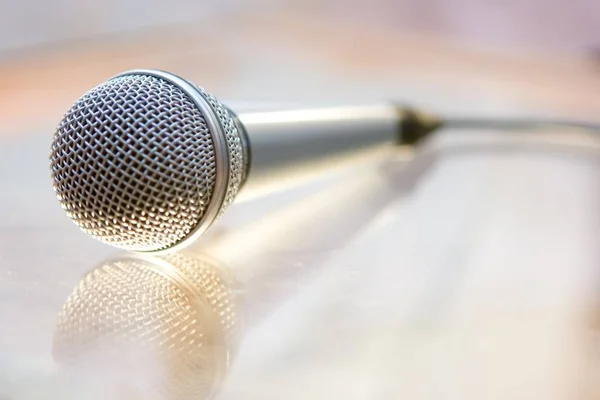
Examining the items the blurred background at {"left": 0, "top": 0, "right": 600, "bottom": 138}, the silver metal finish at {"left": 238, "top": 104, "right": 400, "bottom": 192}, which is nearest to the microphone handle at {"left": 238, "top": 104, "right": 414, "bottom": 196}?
the silver metal finish at {"left": 238, "top": 104, "right": 400, "bottom": 192}

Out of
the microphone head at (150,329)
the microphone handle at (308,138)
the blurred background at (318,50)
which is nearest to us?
the microphone head at (150,329)

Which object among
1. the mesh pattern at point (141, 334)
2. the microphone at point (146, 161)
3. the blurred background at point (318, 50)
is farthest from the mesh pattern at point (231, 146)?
the blurred background at point (318, 50)

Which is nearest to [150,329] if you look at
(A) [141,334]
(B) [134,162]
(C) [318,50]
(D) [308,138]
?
(A) [141,334]

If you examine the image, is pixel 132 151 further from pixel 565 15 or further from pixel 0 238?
pixel 565 15

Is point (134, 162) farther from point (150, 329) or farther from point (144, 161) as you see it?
point (150, 329)

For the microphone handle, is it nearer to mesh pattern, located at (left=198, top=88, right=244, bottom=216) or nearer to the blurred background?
mesh pattern, located at (left=198, top=88, right=244, bottom=216)

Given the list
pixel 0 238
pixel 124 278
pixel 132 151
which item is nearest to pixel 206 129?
pixel 132 151

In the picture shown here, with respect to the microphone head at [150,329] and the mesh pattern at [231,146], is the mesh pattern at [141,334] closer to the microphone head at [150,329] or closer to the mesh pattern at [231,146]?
the microphone head at [150,329]
